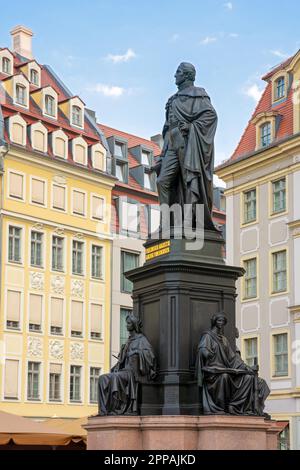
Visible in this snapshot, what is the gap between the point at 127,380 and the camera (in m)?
12.5

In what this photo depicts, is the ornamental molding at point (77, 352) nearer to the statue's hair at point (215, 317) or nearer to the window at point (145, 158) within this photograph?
the window at point (145, 158)

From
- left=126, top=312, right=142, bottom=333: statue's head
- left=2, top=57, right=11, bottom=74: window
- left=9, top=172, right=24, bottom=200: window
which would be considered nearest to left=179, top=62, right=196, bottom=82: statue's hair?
left=126, top=312, right=142, bottom=333: statue's head

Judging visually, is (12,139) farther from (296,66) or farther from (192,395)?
(192,395)

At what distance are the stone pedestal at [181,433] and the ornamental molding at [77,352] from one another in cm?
3183

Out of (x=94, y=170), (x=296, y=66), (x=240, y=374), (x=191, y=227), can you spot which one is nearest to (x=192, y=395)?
(x=240, y=374)

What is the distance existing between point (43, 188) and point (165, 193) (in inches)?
1195

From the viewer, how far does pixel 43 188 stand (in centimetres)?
4378

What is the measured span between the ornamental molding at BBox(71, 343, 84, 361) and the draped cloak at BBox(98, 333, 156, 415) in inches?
1236

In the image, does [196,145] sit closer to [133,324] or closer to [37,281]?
[133,324]

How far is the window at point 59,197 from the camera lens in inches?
1742

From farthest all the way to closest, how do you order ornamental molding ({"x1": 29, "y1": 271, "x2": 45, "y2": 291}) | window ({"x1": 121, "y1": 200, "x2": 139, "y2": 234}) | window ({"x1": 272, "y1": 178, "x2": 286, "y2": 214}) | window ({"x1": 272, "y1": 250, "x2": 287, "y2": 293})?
window ({"x1": 121, "y1": 200, "x2": 139, "y2": 234}), ornamental molding ({"x1": 29, "y1": 271, "x2": 45, "y2": 291}), window ({"x1": 272, "y1": 178, "x2": 286, "y2": 214}), window ({"x1": 272, "y1": 250, "x2": 287, "y2": 293})

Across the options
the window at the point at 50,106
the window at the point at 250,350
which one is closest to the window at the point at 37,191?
the window at the point at 50,106

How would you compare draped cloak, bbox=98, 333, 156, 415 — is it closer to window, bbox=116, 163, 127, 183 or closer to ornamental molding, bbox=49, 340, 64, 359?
ornamental molding, bbox=49, 340, 64, 359

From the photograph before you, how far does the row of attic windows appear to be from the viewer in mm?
42812
